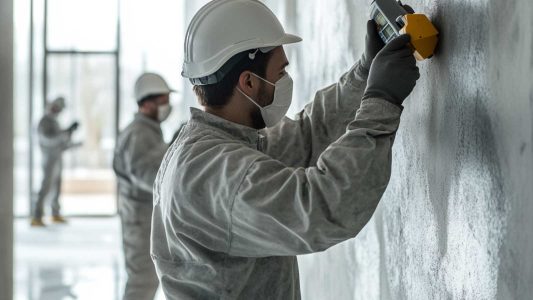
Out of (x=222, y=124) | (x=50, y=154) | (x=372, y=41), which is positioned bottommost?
(x=50, y=154)

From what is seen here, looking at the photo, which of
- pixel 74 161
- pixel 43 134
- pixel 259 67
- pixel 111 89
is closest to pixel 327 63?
pixel 259 67

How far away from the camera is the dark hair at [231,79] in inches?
73.9

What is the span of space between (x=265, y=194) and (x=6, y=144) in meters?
3.19

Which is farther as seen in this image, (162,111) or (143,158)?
(162,111)

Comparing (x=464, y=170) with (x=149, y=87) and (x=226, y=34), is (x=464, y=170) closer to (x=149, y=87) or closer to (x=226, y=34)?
(x=226, y=34)

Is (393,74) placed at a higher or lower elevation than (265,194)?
higher

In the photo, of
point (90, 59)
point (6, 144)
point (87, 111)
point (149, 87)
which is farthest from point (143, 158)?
point (87, 111)

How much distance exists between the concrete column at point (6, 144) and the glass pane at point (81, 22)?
20.1ft

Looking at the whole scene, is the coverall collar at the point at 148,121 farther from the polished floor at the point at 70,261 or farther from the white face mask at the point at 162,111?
the polished floor at the point at 70,261

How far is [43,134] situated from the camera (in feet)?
31.1

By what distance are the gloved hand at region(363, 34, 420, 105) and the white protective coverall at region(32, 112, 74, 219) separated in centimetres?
834

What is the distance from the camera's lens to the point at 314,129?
214 centimetres

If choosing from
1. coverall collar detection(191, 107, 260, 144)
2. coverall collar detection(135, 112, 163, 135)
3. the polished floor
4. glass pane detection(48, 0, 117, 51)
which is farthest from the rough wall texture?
glass pane detection(48, 0, 117, 51)

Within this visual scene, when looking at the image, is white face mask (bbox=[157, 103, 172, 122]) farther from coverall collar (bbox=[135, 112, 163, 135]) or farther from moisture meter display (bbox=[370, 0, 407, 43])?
moisture meter display (bbox=[370, 0, 407, 43])
